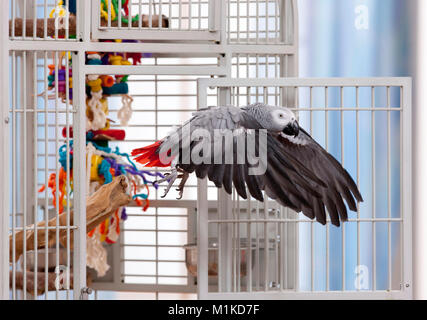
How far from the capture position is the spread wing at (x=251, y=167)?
1377 mm

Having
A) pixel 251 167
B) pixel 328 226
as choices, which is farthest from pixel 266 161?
pixel 328 226

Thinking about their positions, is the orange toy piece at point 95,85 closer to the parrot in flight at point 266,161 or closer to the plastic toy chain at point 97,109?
the plastic toy chain at point 97,109

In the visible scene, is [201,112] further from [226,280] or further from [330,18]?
[330,18]

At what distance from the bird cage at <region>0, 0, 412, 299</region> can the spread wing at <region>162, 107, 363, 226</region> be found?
0.15 m

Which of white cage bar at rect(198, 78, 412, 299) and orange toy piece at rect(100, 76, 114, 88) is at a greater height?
orange toy piece at rect(100, 76, 114, 88)

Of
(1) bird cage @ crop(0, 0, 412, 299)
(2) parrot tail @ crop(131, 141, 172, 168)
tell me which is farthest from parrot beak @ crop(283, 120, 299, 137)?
(2) parrot tail @ crop(131, 141, 172, 168)

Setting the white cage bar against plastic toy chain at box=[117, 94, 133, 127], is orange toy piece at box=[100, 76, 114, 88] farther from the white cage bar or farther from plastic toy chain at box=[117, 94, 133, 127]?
the white cage bar

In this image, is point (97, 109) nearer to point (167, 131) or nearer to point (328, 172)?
point (167, 131)

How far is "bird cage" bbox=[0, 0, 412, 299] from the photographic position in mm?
1586

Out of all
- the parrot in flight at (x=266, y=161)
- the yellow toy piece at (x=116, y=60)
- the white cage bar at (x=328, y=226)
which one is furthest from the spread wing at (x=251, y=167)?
the yellow toy piece at (x=116, y=60)

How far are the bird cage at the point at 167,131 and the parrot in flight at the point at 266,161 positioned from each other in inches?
4.9

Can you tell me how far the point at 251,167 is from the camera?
138cm

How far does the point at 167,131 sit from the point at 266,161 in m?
1.13
